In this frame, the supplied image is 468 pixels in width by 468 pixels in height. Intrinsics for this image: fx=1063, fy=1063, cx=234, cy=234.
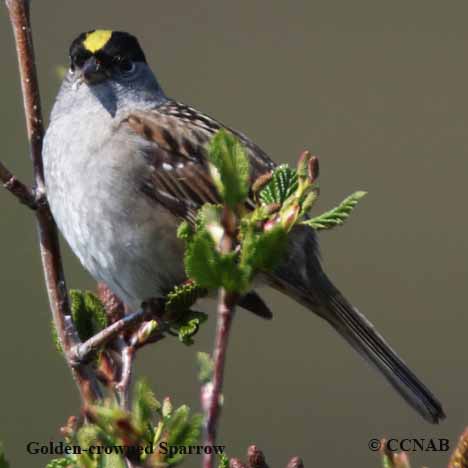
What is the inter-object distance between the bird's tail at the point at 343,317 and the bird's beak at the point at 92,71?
71 cm

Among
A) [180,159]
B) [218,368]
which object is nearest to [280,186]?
[218,368]

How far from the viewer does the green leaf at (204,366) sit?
4.21ft

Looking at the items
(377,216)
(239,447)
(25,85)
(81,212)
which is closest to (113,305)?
(25,85)

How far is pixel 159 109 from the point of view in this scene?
116 inches

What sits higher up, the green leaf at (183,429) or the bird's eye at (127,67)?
the bird's eye at (127,67)

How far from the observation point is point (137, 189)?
2605mm

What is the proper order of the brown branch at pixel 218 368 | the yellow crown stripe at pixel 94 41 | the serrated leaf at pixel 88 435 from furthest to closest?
the yellow crown stripe at pixel 94 41, the serrated leaf at pixel 88 435, the brown branch at pixel 218 368

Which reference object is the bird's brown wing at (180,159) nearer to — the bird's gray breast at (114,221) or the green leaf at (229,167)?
the bird's gray breast at (114,221)

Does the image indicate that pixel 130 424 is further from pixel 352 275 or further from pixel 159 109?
pixel 352 275

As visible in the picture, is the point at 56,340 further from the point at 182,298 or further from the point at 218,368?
the point at 218,368

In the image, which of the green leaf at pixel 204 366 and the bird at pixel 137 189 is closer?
the green leaf at pixel 204 366

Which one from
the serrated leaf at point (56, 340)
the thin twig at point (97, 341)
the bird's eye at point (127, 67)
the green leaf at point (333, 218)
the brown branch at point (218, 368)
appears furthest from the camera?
the bird's eye at point (127, 67)

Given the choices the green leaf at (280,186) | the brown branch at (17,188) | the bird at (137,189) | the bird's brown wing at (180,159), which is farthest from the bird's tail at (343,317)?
the green leaf at (280,186)

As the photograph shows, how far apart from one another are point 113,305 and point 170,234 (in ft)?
2.00
